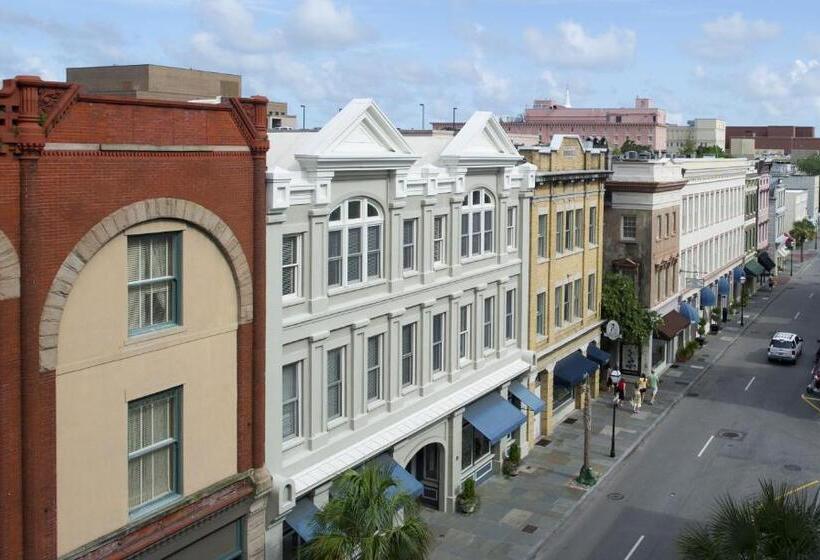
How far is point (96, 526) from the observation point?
16688mm

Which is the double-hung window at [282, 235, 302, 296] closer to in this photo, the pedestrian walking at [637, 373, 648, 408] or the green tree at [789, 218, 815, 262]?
the pedestrian walking at [637, 373, 648, 408]

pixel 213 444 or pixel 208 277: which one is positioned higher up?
pixel 208 277

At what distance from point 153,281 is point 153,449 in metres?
3.37

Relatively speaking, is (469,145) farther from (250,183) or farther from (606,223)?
(606,223)

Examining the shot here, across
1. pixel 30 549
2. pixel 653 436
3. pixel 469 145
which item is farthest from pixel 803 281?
pixel 30 549

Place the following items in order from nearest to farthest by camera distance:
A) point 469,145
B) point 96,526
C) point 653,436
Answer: point 96,526 < point 469,145 < point 653,436

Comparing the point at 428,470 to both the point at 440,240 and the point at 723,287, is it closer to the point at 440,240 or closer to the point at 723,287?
the point at 440,240

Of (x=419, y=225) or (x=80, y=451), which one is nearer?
(x=80, y=451)

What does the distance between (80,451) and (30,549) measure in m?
1.83

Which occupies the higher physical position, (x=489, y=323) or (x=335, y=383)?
(x=489, y=323)

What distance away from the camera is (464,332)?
31234 millimetres

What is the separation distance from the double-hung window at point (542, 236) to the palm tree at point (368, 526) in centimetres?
1906

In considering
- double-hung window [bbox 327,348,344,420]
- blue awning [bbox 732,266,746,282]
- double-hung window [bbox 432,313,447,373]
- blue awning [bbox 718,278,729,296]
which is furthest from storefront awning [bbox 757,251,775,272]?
double-hung window [bbox 327,348,344,420]

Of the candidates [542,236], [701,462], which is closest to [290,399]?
[542,236]
